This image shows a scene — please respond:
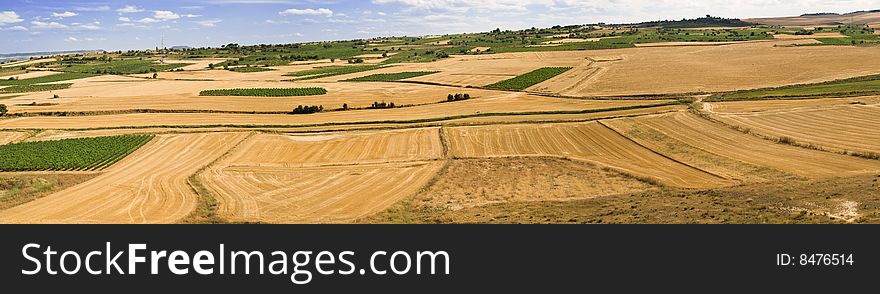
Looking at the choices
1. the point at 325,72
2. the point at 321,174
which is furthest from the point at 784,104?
the point at 325,72

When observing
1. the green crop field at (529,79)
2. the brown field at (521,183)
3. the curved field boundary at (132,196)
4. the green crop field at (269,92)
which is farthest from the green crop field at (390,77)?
the brown field at (521,183)

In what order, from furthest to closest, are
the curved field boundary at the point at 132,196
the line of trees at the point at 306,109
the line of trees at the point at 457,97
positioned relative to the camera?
the line of trees at the point at 457,97 < the line of trees at the point at 306,109 < the curved field boundary at the point at 132,196

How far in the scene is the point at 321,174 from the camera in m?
38.8

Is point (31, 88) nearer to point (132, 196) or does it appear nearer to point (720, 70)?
point (132, 196)

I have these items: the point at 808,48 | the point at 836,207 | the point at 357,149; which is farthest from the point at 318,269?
the point at 808,48

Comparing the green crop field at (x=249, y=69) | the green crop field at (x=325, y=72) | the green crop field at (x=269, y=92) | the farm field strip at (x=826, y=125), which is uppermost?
the green crop field at (x=249, y=69)

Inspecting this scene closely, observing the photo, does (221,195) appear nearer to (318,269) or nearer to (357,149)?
(357,149)

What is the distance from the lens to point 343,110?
7275 centimetres

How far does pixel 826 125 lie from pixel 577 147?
23389 mm

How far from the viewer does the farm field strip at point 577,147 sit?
35781 millimetres

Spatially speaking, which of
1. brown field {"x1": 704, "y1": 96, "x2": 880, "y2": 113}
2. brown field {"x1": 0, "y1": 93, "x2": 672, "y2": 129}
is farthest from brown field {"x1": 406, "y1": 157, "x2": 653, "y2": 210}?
brown field {"x1": 704, "y1": 96, "x2": 880, "y2": 113}

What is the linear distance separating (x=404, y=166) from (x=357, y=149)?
825 cm

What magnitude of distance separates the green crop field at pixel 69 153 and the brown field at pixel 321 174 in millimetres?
9943

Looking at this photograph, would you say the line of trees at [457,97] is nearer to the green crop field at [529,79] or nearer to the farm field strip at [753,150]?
the green crop field at [529,79]
